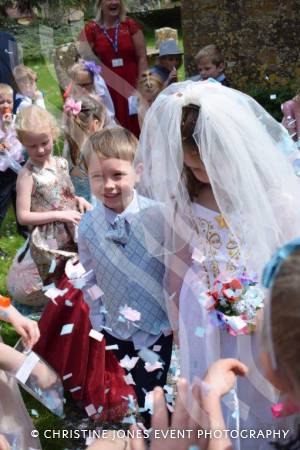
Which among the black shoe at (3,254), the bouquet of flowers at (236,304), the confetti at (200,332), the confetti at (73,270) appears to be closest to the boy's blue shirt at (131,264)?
the confetti at (200,332)

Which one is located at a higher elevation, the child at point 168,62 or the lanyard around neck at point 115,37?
the lanyard around neck at point 115,37

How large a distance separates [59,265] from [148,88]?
2348 mm

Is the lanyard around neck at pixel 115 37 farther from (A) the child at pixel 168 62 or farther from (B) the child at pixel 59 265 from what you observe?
(B) the child at pixel 59 265

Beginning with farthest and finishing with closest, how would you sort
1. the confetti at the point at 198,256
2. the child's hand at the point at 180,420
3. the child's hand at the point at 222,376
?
1. the confetti at the point at 198,256
2. the child's hand at the point at 222,376
3. the child's hand at the point at 180,420

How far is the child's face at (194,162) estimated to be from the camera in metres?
2.47

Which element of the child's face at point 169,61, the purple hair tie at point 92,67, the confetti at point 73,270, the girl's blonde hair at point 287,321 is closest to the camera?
the girl's blonde hair at point 287,321

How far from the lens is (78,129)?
4.22 meters

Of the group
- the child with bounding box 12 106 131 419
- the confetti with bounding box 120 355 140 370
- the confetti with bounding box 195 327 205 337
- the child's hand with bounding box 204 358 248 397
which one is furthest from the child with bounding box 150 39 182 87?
the child's hand with bounding box 204 358 248 397

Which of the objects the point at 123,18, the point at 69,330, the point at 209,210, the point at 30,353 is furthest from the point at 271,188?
the point at 123,18

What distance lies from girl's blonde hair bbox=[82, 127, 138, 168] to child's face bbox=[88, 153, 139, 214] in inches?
0.8

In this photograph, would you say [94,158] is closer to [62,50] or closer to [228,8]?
[62,50]

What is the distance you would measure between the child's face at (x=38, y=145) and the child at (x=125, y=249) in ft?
2.74

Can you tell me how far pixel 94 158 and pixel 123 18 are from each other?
365 centimetres

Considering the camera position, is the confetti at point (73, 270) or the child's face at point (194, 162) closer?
the child's face at point (194, 162)
